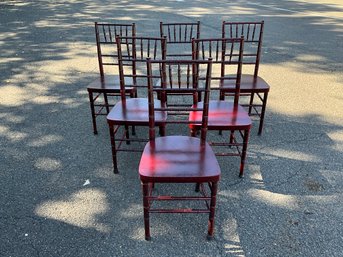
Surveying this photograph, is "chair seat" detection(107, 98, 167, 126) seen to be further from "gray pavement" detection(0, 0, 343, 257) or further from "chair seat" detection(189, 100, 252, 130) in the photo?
"gray pavement" detection(0, 0, 343, 257)

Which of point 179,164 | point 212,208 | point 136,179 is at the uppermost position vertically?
point 179,164

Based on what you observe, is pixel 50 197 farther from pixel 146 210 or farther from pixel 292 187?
pixel 292 187

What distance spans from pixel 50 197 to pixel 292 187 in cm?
208

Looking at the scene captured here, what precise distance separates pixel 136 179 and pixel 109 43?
5.60 feet

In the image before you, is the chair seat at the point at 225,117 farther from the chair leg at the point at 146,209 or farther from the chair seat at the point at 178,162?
the chair leg at the point at 146,209

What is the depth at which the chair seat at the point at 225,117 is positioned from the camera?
2.46m

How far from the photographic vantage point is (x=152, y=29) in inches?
320

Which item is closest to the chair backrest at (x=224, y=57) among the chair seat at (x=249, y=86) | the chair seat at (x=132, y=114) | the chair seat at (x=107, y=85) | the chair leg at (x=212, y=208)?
the chair seat at (x=249, y=86)

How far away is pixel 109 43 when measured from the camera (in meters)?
3.51

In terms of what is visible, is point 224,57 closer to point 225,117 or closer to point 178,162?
point 225,117

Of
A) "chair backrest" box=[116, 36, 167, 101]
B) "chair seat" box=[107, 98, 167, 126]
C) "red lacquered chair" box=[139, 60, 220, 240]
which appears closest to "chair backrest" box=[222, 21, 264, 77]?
"chair backrest" box=[116, 36, 167, 101]

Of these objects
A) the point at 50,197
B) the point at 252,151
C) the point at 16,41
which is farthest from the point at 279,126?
the point at 16,41

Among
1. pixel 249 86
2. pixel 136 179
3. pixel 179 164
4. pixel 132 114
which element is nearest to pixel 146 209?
pixel 179 164

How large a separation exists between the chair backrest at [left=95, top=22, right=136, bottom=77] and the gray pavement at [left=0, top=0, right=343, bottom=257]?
41cm
